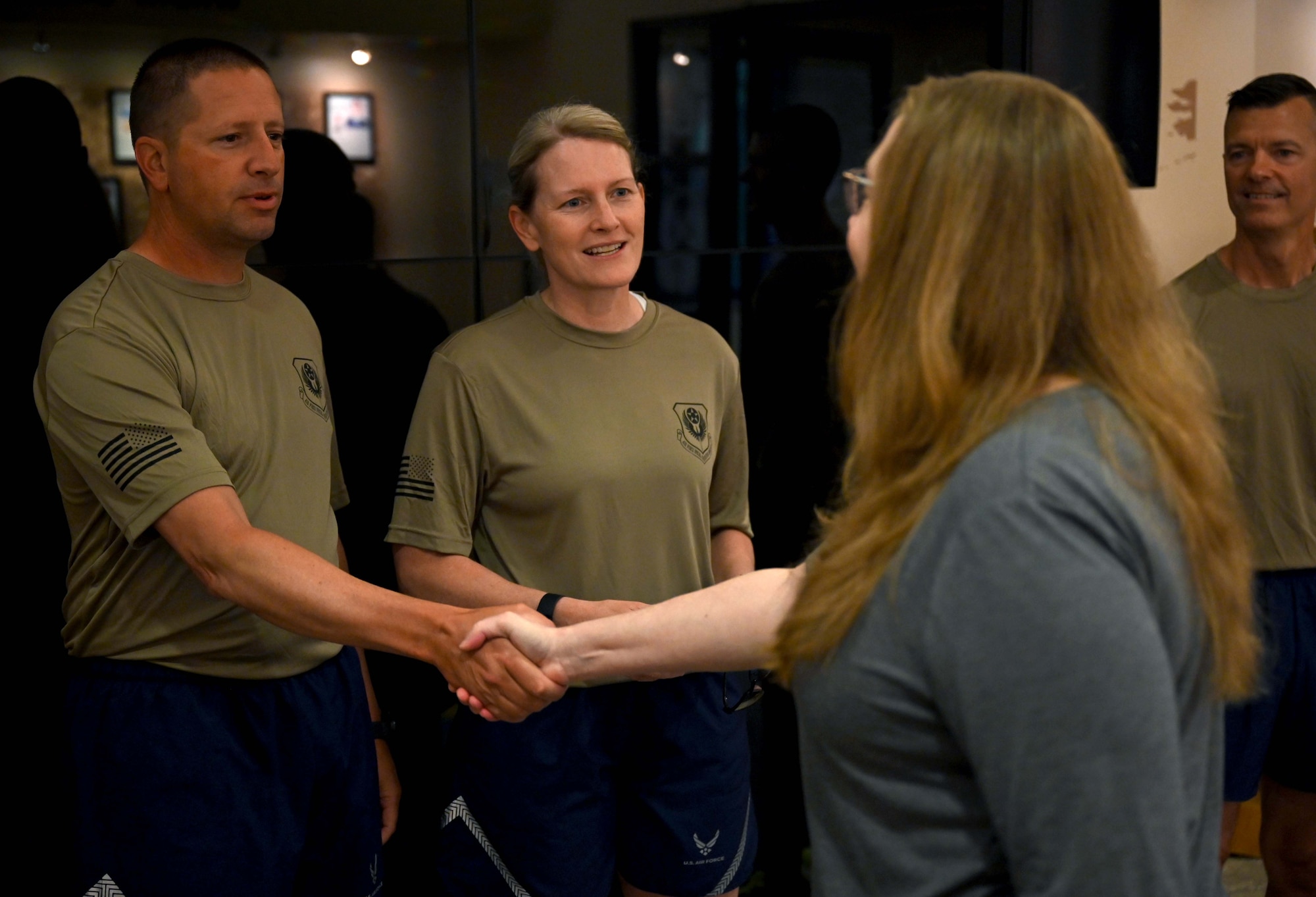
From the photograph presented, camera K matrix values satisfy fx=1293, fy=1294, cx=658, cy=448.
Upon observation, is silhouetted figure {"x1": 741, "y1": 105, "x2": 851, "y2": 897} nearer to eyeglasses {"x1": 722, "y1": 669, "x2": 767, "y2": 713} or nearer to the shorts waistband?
eyeglasses {"x1": 722, "y1": 669, "x2": 767, "y2": 713}

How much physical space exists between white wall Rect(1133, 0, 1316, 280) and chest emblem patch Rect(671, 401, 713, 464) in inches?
66.8

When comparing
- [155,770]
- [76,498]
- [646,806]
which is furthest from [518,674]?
[76,498]

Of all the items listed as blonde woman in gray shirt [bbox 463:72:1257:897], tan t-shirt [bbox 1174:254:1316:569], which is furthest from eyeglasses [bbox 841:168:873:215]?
tan t-shirt [bbox 1174:254:1316:569]

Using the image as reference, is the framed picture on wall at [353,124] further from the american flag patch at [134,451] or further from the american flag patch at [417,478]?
the american flag patch at [134,451]

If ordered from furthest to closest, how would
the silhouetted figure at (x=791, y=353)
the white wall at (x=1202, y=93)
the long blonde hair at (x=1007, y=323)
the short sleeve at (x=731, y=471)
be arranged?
the white wall at (x=1202, y=93) < the silhouetted figure at (x=791, y=353) < the short sleeve at (x=731, y=471) < the long blonde hair at (x=1007, y=323)

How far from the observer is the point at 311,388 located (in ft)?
6.89

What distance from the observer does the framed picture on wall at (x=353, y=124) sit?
2.45 m

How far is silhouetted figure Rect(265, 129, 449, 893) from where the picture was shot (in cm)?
245

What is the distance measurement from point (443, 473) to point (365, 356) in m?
0.52

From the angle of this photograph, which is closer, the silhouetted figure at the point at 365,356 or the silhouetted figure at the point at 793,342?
the silhouetted figure at the point at 365,356

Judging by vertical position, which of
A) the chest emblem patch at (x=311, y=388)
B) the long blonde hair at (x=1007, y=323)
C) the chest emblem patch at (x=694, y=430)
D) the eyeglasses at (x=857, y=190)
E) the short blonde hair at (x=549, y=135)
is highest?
the short blonde hair at (x=549, y=135)

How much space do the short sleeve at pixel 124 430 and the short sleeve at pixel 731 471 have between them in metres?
0.90

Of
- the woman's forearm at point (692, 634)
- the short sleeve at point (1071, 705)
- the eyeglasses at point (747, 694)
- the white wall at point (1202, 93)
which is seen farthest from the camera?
the white wall at point (1202, 93)

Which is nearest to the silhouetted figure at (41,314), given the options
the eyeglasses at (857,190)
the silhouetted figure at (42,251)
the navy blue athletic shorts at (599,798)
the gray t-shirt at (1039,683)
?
the silhouetted figure at (42,251)
